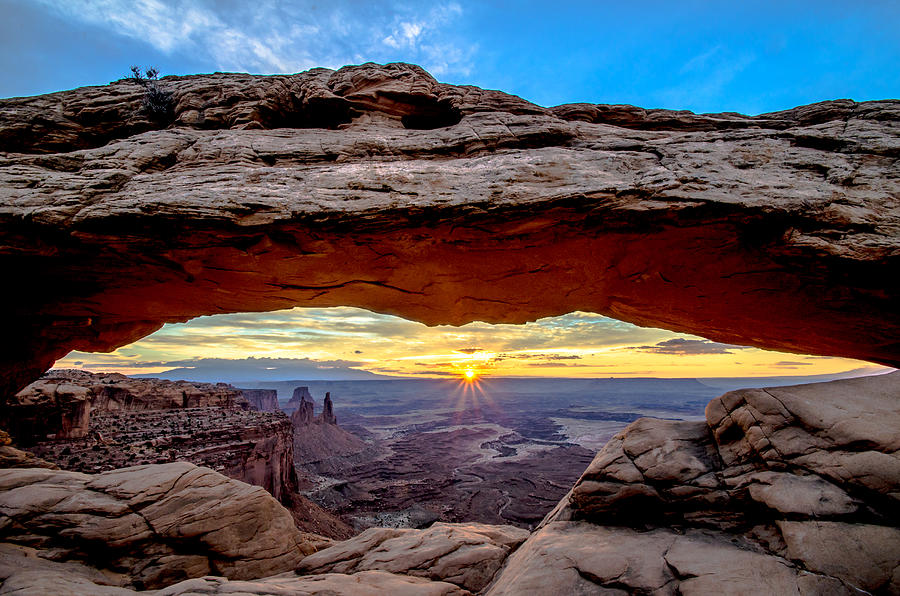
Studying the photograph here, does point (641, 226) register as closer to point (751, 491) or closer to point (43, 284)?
point (751, 491)

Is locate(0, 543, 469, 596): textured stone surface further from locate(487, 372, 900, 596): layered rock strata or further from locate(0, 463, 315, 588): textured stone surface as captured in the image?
locate(487, 372, 900, 596): layered rock strata

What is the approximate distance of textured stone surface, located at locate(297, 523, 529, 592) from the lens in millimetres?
6312

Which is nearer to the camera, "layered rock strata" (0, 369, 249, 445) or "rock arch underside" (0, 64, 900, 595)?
"rock arch underside" (0, 64, 900, 595)

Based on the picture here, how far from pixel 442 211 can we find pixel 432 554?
670 centimetres

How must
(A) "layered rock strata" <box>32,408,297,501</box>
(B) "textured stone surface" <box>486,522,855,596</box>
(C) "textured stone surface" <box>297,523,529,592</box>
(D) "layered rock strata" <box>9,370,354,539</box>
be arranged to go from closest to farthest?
(B) "textured stone surface" <box>486,522,855,596</box> → (C) "textured stone surface" <box>297,523,529,592</box> → (A) "layered rock strata" <box>32,408,297,501</box> → (D) "layered rock strata" <box>9,370,354,539</box>

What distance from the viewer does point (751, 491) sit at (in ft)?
17.5

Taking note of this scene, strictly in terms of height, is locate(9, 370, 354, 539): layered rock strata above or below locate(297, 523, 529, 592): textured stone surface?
below

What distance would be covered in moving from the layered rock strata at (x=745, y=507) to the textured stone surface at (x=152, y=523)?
5.10m

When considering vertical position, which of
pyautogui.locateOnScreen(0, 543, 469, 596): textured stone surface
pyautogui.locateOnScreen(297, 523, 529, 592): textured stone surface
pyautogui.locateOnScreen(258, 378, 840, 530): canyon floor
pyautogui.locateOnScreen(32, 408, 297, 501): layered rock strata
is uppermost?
pyautogui.locateOnScreen(0, 543, 469, 596): textured stone surface

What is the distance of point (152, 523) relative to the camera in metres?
7.00

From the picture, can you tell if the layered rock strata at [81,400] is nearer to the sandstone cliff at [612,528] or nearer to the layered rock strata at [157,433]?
the layered rock strata at [157,433]

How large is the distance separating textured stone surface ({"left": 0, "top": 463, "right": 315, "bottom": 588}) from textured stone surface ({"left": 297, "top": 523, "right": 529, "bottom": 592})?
3.81 feet

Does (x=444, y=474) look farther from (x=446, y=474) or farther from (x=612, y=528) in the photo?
(x=612, y=528)

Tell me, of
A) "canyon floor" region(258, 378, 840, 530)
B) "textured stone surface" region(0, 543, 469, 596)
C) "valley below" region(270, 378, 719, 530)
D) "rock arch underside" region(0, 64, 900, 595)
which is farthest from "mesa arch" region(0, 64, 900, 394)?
"valley below" region(270, 378, 719, 530)
